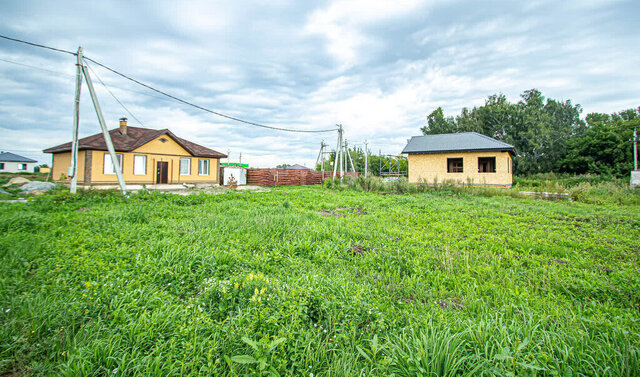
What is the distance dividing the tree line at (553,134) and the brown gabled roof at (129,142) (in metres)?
34.2

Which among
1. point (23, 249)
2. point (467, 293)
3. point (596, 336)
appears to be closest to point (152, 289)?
point (23, 249)

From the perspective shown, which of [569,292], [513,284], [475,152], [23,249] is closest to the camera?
[569,292]

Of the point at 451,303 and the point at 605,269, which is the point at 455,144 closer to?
the point at 605,269

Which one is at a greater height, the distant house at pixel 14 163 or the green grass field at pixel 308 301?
the distant house at pixel 14 163

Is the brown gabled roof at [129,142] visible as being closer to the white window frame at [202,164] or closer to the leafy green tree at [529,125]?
the white window frame at [202,164]

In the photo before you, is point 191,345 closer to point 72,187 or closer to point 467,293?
point 467,293

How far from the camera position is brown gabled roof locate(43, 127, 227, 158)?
1737cm

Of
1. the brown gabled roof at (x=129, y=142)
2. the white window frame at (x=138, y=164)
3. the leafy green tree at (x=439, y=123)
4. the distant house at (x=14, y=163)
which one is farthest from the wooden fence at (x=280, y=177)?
the distant house at (x=14, y=163)

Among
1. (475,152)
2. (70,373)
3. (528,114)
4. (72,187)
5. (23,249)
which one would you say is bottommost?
(70,373)

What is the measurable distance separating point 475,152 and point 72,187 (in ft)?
66.9

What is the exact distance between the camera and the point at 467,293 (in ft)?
8.82

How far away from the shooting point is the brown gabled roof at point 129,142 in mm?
17370

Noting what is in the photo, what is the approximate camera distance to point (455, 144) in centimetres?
1786

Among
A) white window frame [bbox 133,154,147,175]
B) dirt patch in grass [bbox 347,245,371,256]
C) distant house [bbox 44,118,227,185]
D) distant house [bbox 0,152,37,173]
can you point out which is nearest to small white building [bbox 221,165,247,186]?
distant house [bbox 44,118,227,185]
